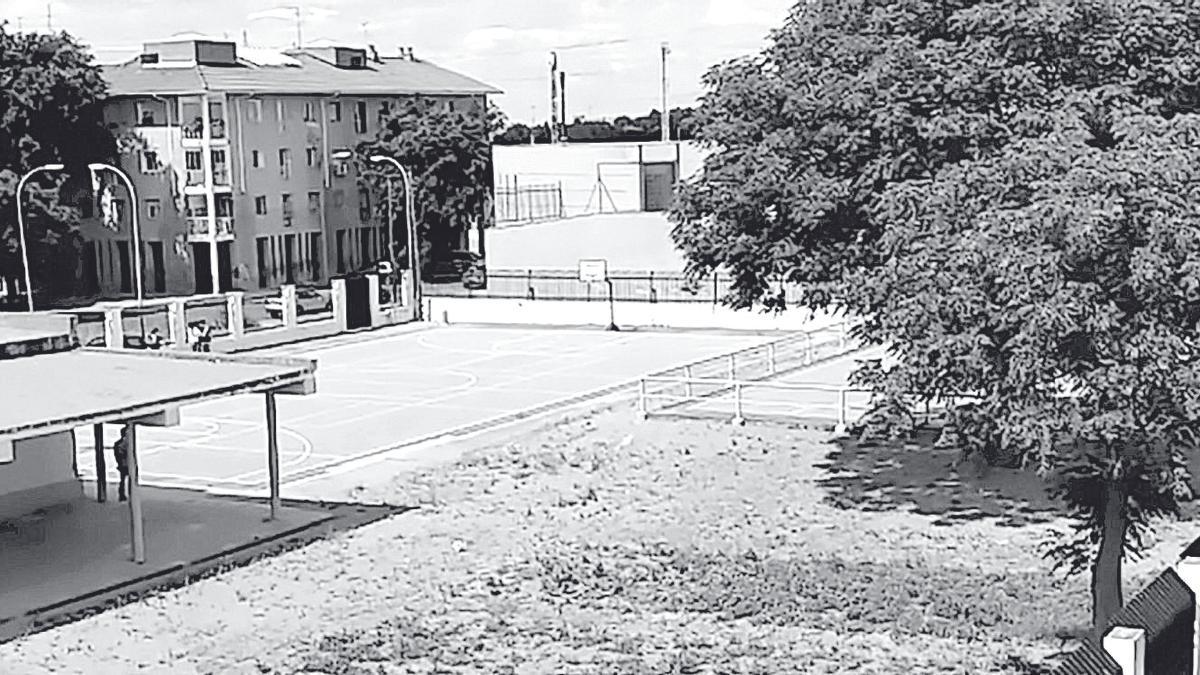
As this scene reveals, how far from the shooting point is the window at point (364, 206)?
68875 millimetres

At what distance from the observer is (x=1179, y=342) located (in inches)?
509

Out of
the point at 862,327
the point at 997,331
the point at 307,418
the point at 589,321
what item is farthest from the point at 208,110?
the point at 997,331

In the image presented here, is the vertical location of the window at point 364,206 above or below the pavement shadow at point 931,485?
above

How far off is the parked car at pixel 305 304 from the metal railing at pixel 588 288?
3.56 m

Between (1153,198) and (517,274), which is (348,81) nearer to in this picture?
(517,274)

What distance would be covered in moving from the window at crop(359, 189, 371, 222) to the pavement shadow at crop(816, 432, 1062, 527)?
45.1m

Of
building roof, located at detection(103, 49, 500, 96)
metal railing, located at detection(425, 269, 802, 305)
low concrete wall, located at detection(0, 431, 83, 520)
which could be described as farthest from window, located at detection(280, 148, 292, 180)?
low concrete wall, located at detection(0, 431, 83, 520)

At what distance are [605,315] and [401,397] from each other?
14.5 m

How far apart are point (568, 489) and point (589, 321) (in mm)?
25023

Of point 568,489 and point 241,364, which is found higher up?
point 241,364

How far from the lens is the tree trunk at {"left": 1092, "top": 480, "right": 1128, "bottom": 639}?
541 inches

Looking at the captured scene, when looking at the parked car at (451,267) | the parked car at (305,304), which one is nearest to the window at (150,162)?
the parked car at (451,267)

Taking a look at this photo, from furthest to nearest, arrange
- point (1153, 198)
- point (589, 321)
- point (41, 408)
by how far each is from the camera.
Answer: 1. point (589, 321)
2. point (41, 408)
3. point (1153, 198)

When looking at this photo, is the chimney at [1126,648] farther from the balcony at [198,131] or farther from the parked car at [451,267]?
the balcony at [198,131]
